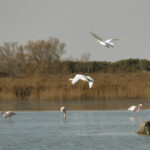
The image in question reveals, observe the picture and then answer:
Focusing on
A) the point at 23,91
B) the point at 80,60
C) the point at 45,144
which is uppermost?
the point at 80,60

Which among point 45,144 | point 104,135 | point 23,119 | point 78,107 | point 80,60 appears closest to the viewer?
point 45,144

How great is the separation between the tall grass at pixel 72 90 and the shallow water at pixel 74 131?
4.81 metres

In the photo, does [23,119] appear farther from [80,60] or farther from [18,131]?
[80,60]

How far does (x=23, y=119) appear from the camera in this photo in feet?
58.3

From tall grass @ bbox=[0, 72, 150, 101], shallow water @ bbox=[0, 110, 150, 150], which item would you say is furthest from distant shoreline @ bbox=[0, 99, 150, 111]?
shallow water @ bbox=[0, 110, 150, 150]

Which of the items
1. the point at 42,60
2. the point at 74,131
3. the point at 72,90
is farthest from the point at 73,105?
the point at 42,60

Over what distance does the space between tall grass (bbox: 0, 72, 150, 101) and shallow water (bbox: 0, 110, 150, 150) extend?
4807 mm

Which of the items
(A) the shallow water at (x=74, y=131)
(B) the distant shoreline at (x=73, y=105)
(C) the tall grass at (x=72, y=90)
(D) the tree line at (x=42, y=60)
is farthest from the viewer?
(D) the tree line at (x=42, y=60)

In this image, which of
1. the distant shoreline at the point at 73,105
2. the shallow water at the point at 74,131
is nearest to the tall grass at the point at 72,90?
the distant shoreline at the point at 73,105

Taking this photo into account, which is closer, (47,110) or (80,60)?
(47,110)

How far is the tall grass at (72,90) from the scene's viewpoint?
24.5 meters

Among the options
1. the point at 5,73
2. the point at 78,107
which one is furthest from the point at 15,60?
A: the point at 78,107

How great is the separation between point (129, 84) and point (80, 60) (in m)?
11.9

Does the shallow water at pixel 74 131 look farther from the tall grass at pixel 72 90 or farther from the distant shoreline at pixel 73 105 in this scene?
the tall grass at pixel 72 90
